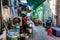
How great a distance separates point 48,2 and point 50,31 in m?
2.19

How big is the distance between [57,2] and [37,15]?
3.13m

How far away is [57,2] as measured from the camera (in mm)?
6676

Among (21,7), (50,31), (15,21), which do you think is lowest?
(50,31)

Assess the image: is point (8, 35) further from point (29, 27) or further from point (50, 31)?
point (50, 31)

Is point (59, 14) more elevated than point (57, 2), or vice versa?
point (57, 2)

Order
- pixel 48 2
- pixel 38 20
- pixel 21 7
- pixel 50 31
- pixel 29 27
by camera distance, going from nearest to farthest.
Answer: pixel 29 27, pixel 21 7, pixel 50 31, pixel 48 2, pixel 38 20

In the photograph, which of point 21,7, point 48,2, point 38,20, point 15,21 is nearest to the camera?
point 15,21

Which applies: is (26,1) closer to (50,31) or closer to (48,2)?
(50,31)

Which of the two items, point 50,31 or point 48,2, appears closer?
point 50,31

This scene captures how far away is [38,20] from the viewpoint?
9633 mm

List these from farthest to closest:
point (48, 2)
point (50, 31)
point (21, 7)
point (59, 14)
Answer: point (48, 2)
point (59, 14)
point (50, 31)
point (21, 7)

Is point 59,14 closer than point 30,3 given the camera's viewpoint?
No

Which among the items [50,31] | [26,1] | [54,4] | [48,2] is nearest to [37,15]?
[48,2]

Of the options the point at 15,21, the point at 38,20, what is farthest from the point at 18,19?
the point at 38,20
